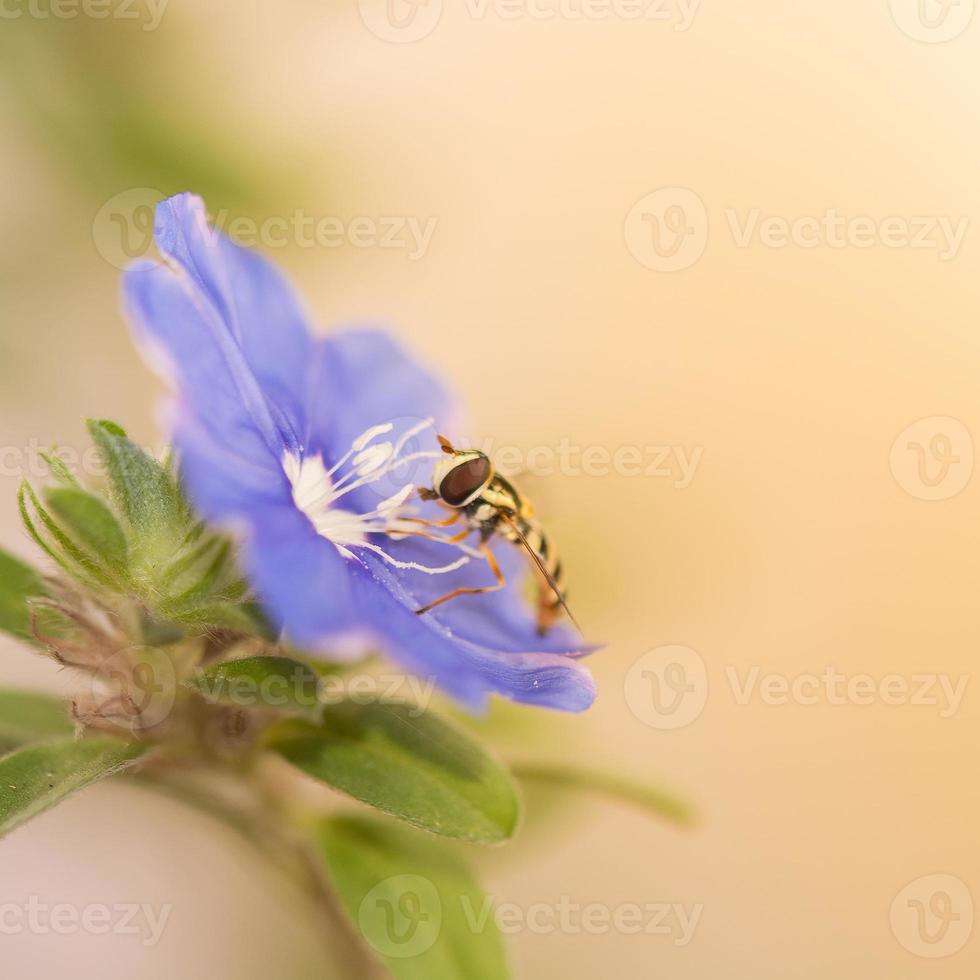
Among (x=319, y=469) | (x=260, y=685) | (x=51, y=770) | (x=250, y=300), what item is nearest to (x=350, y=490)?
(x=319, y=469)

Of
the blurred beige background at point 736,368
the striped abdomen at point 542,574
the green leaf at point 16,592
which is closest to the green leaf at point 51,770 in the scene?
the green leaf at point 16,592

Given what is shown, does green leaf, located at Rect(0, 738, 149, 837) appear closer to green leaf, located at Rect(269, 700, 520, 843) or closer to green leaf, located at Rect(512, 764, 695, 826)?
green leaf, located at Rect(269, 700, 520, 843)

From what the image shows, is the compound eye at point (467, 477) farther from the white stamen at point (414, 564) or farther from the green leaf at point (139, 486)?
the green leaf at point (139, 486)

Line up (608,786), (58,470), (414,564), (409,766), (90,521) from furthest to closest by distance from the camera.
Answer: (608,786) < (414,564) < (409,766) < (58,470) < (90,521)

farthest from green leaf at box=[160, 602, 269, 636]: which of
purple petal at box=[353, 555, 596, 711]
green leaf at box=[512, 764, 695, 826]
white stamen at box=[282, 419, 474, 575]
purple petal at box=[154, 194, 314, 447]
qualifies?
green leaf at box=[512, 764, 695, 826]

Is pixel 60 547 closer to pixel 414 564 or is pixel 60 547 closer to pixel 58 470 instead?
pixel 58 470

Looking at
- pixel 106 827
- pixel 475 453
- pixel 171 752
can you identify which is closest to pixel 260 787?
pixel 171 752

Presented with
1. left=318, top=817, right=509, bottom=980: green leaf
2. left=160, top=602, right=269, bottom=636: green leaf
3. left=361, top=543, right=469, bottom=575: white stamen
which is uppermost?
left=160, top=602, right=269, bottom=636: green leaf

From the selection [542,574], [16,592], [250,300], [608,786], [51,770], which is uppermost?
[250,300]
